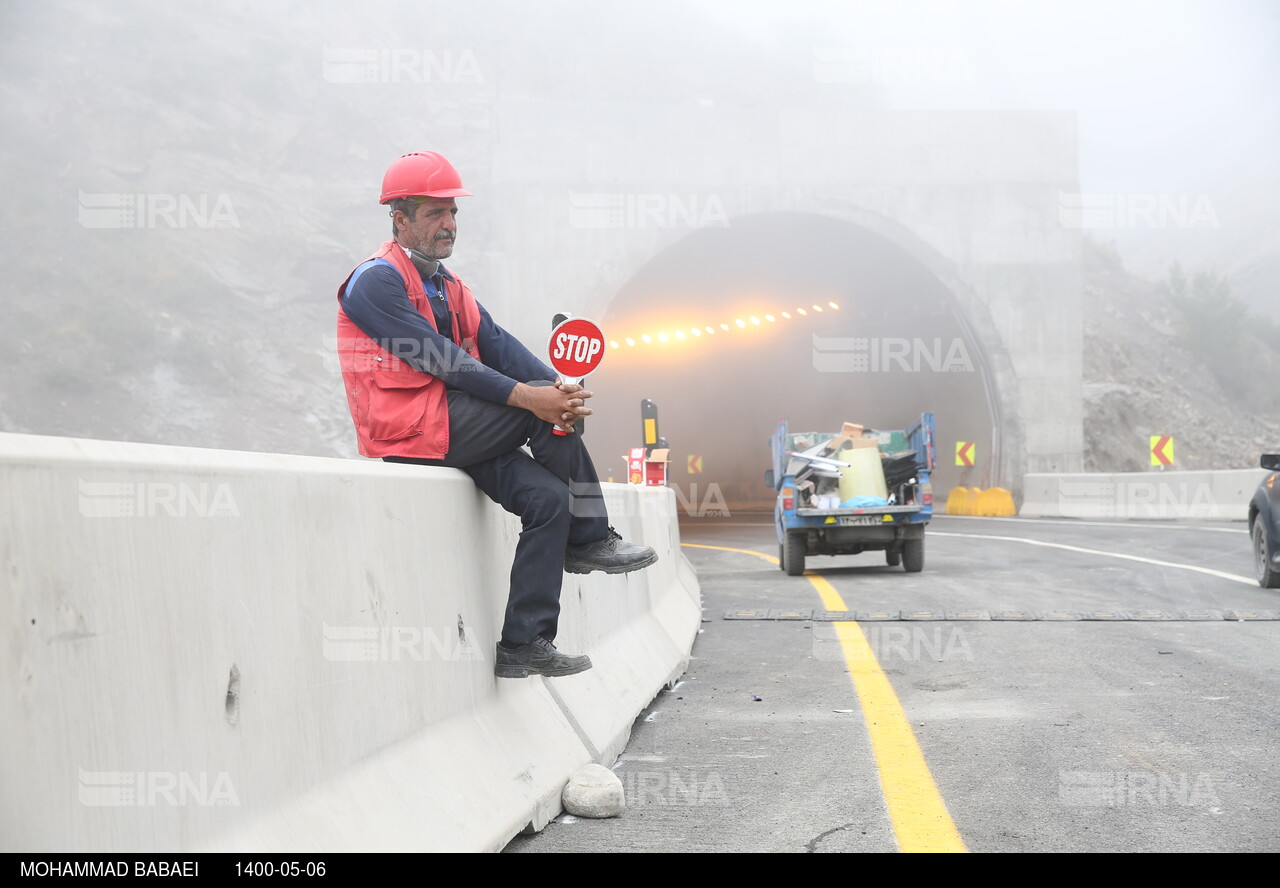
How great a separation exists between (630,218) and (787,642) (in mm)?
26843

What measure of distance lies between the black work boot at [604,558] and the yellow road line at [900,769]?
119 cm

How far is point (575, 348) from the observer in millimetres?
4352

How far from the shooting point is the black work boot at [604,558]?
469 centimetres

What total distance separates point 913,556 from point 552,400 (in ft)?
39.1

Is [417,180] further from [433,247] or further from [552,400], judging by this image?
[552,400]

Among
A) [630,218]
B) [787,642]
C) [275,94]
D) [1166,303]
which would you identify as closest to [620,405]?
[630,218]

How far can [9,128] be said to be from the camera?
4331cm

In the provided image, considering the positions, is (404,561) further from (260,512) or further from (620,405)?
(620,405)
